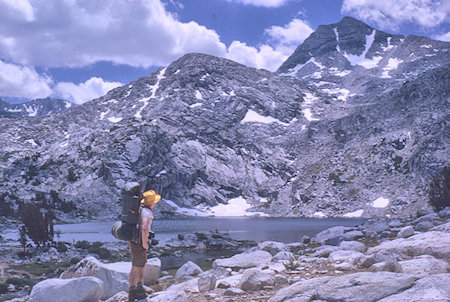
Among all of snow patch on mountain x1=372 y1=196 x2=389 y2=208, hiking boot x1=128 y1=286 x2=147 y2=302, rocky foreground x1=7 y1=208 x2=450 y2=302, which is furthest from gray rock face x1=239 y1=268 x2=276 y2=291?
snow patch on mountain x1=372 y1=196 x2=389 y2=208

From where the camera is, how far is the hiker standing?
A: 9.36 meters

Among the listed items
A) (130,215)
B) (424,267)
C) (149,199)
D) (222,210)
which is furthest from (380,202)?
(130,215)

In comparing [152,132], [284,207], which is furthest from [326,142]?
[152,132]

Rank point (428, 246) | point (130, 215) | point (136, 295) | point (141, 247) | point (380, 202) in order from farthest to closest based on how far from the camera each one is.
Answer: point (380, 202), point (428, 246), point (141, 247), point (136, 295), point (130, 215)

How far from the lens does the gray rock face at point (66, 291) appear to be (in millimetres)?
10453

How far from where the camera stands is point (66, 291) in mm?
10469

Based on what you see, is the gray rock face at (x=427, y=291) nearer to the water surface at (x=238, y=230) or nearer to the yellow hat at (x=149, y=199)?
the yellow hat at (x=149, y=199)

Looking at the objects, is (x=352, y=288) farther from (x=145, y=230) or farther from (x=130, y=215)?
(x=130, y=215)

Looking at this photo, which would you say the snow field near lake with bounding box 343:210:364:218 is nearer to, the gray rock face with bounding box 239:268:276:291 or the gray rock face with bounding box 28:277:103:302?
the gray rock face with bounding box 239:268:276:291

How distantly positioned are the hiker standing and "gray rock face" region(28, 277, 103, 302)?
2011 mm

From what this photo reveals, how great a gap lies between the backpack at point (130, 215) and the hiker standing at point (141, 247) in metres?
0.11

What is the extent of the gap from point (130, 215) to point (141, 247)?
1.08 m

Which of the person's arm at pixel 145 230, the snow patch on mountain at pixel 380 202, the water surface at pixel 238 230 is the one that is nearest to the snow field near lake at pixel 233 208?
the snow patch on mountain at pixel 380 202

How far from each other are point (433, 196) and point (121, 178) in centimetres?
13979
